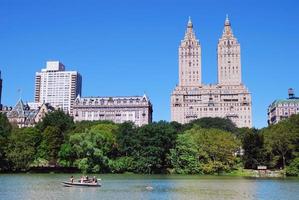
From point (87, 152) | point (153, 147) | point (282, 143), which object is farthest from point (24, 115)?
point (282, 143)

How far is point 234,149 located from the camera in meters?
94.1

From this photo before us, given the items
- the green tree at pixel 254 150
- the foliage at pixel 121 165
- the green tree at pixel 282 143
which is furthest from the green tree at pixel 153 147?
the green tree at pixel 282 143

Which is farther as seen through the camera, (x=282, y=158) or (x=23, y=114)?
(x=23, y=114)

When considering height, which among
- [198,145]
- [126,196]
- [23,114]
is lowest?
[126,196]

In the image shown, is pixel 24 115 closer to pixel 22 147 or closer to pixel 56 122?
pixel 56 122

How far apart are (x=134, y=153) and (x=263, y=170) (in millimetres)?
26240

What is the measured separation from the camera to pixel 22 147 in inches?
3467

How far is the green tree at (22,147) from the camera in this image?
85250 millimetres

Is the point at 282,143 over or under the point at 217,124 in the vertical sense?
under

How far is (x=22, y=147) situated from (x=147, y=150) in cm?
2520

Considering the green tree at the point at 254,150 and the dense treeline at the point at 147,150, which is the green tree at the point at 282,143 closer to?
the dense treeline at the point at 147,150

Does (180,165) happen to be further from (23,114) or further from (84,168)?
(23,114)

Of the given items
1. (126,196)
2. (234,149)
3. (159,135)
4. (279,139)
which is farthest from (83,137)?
(126,196)

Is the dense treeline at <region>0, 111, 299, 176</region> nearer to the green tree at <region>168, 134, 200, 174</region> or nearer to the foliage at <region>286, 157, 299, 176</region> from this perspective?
the green tree at <region>168, 134, 200, 174</region>
